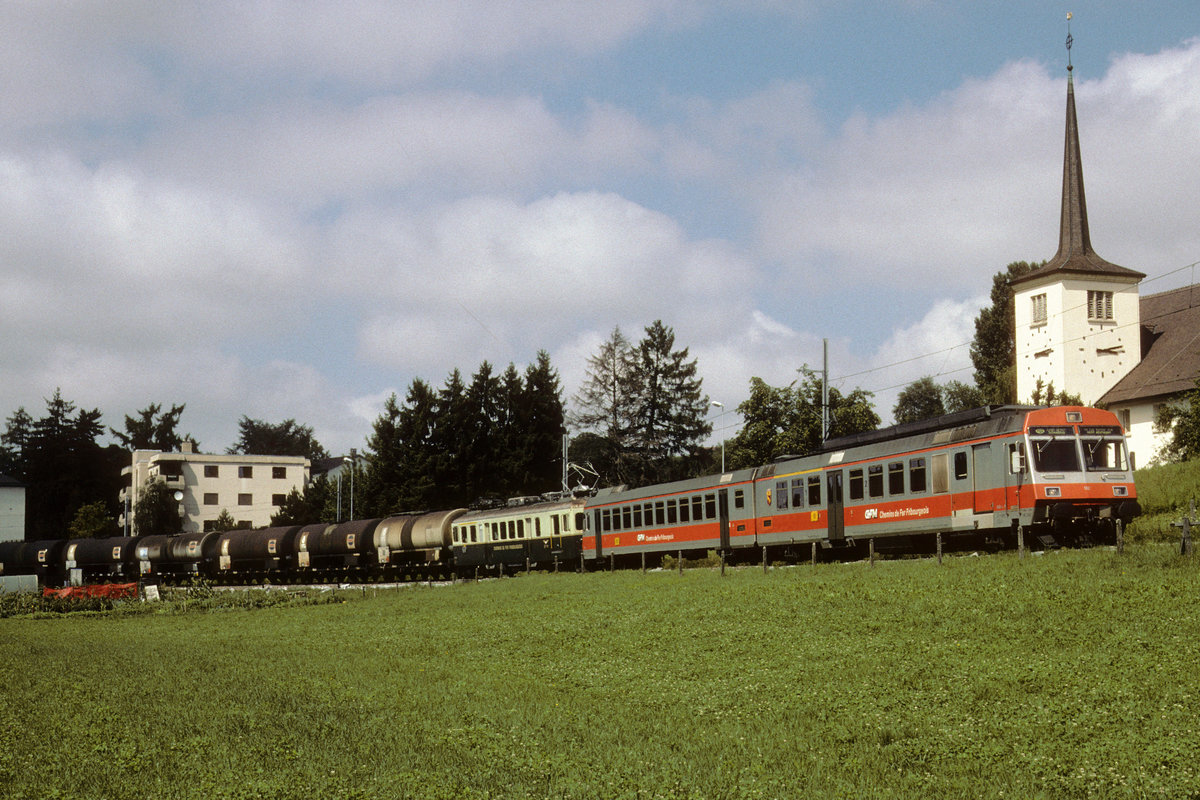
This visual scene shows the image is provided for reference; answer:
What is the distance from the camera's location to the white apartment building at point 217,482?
4638 inches

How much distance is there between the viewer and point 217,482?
121 meters

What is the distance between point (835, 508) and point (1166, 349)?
41267mm

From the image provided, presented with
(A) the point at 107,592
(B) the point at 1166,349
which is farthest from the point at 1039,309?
(A) the point at 107,592

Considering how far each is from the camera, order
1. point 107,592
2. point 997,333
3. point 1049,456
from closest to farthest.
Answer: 1. point 1049,456
2. point 107,592
3. point 997,333

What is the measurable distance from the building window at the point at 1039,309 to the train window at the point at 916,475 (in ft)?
141

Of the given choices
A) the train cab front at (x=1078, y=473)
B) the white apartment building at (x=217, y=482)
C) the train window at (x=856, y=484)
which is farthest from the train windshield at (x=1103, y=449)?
the white apartment building at (x=217, y=482)

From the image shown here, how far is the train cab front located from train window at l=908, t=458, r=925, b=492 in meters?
3.60

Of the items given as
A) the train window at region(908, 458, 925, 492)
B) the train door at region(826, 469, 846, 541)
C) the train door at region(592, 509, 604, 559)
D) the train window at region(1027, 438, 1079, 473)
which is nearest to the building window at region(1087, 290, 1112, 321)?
the train door at region(592, 509, 604, 559)

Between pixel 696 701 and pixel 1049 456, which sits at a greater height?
pixel 1049 456

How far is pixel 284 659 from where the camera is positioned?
67.1 ft

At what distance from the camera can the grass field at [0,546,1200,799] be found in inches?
415

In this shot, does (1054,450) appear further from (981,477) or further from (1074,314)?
(1074,314)

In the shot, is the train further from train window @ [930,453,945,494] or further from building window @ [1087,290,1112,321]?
building window @ [1087,290,1112,321]

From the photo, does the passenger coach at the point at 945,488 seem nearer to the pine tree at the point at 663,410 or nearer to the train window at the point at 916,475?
the train window at the point at 916,475
